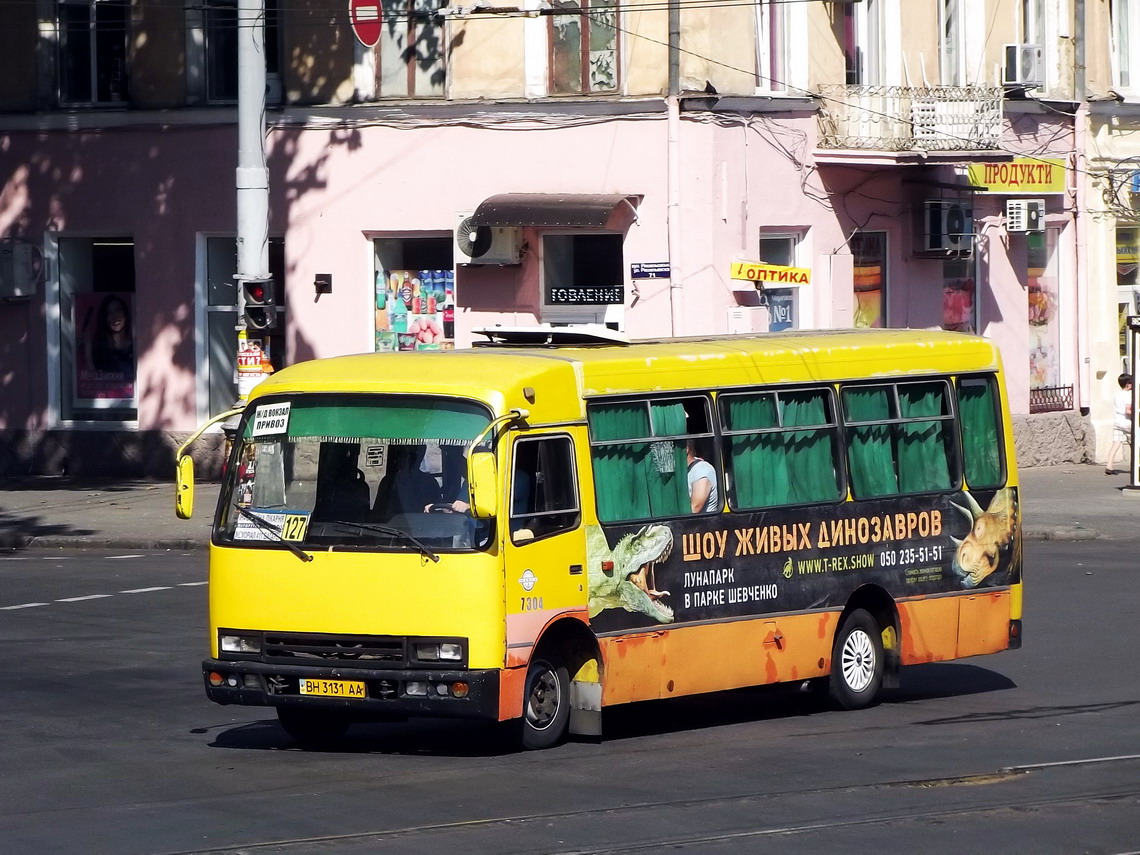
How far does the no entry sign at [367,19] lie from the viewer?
2781 cm

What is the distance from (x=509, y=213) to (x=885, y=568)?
14.5 m

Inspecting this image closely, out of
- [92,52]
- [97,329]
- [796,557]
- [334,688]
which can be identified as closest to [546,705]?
[334,688]

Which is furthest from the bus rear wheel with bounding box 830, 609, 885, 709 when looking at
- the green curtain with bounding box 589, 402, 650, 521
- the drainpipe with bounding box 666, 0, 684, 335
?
the drainpipe with bounding box 666, 0, 684, 335

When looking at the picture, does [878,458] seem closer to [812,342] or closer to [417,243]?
[812,342]

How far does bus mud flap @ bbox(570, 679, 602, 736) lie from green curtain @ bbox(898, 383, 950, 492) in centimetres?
302

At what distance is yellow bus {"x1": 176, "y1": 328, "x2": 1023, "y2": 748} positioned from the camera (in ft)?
35.1

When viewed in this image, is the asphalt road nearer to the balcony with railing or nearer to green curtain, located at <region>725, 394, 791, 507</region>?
green curtain, located at <region>725, 394, 791, 507</region>

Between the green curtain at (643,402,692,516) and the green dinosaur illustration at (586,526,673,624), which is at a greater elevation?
the green curtain at (643,402,692,516)

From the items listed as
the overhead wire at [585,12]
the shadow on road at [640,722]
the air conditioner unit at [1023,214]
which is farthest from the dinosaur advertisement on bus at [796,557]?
the air conditioner unit at [1023,214]

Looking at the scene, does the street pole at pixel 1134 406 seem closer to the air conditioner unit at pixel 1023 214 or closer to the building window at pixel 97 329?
the air conditioner unit at pixel 1023 214

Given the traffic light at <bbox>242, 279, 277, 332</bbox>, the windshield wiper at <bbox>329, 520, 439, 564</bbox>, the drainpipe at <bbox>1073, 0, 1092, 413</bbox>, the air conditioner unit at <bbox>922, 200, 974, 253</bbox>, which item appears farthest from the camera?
the drainpipe at <bbox>1073, 0, 1092, 413</bbox>

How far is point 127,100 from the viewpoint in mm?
29281

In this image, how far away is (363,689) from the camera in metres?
10.6

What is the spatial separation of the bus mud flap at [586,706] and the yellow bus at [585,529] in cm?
1
